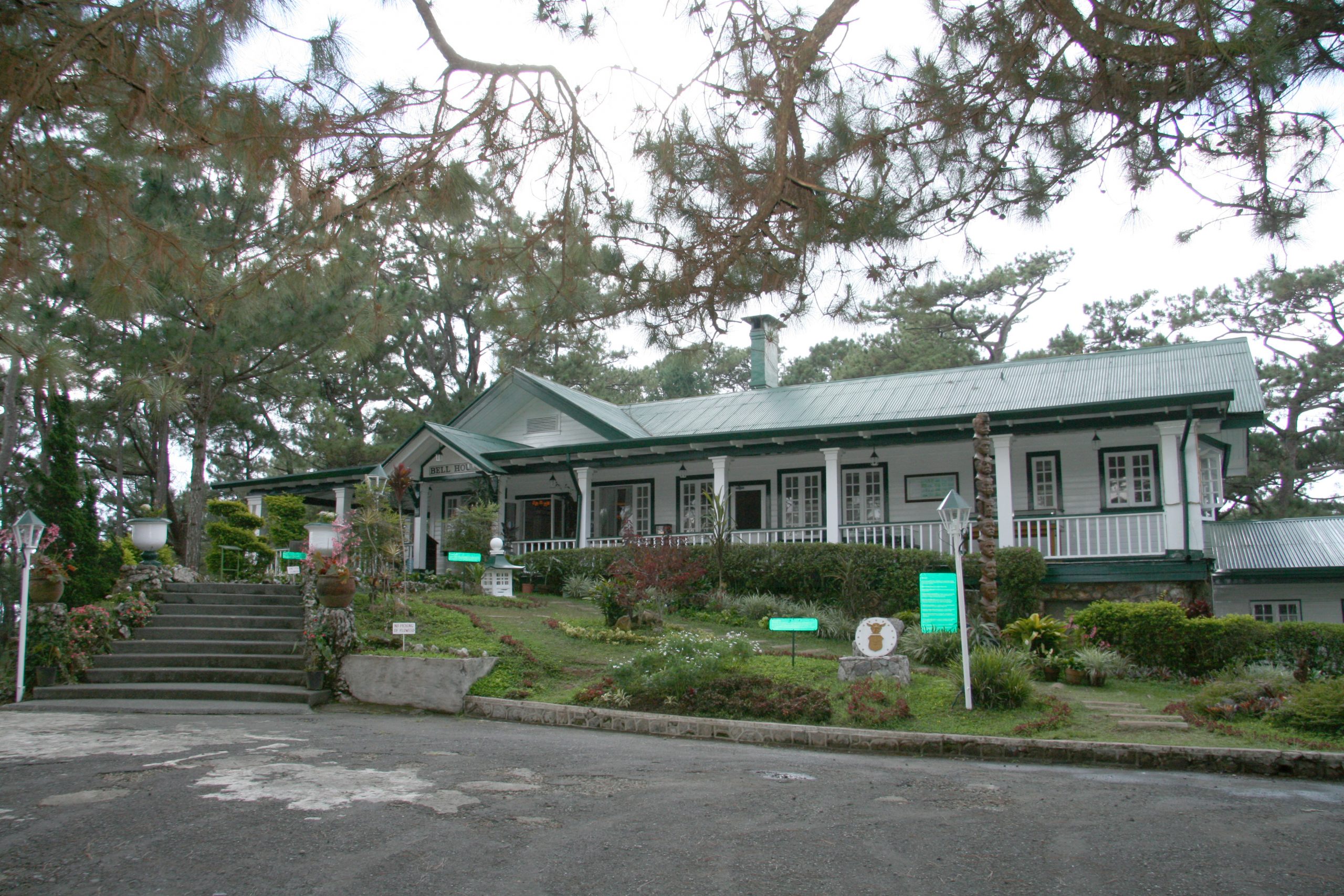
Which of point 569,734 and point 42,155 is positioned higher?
point 42,155

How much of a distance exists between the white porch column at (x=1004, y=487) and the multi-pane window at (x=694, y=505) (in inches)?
277

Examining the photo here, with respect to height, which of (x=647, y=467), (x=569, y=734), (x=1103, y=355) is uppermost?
(x=1103, y=355)

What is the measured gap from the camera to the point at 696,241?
756cm

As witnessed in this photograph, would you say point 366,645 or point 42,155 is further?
point 366,645

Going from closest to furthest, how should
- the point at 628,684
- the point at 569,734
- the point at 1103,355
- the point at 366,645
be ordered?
the point at 569,734, the point at 628,684, the point at 366,645, the point at 1103,355

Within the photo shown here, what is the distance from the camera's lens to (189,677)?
465 inches

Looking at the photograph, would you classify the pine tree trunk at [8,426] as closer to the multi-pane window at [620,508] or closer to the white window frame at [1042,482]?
the multi-pane window at [620,508]

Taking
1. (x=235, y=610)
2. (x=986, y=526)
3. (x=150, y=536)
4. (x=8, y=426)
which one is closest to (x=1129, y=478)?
(x=986, y=526)

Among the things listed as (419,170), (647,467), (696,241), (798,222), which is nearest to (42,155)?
(419,170)

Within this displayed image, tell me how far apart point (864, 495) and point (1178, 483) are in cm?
658

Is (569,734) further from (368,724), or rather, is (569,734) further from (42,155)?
(42,155)

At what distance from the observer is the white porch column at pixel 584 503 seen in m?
21.0

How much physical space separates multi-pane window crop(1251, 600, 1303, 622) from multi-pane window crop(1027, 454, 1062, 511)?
4.46m

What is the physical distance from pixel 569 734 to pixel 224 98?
627 centimetres
